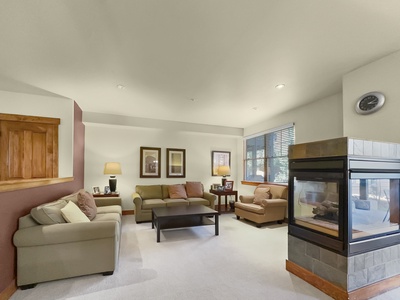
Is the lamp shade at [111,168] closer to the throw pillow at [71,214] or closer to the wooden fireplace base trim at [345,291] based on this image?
the throw pillow at [71,214]

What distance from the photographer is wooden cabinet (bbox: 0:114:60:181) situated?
3490mm

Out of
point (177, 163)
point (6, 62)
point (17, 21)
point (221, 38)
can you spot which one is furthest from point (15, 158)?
point (221, 38)

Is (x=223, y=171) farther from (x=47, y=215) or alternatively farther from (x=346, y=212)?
(x=47, y=215)

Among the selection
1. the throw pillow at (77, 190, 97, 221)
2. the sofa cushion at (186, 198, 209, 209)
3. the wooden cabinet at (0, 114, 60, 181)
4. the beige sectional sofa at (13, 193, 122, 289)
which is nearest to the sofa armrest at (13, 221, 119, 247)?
the beige sectional sofa at (13, 193, 122, 289)

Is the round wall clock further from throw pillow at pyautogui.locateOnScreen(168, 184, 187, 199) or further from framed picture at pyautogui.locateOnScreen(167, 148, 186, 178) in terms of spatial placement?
framed picture at pyautogui.locateOnScreen(167, 148, 186, 178)

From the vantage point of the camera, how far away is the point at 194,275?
233 cm

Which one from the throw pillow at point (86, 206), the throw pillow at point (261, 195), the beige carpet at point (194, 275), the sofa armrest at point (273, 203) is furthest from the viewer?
the throw pillow at point (261, 195)

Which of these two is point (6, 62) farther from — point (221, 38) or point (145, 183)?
point (145, 183)

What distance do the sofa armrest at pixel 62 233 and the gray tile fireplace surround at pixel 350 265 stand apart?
2.20m

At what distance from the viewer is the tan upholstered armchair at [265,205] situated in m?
4.16

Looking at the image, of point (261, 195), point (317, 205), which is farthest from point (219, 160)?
point (317, 205)

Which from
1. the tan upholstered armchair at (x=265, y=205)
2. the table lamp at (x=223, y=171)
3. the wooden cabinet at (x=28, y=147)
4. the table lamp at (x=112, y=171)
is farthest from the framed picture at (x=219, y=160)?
the wooden cabinet at (x=28, y=147)

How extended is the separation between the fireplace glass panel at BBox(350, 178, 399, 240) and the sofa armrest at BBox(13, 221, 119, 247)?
8.51 feet

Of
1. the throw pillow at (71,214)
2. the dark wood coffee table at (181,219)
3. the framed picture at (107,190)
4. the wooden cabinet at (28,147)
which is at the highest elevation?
the wooden cabinet at (28,147)
